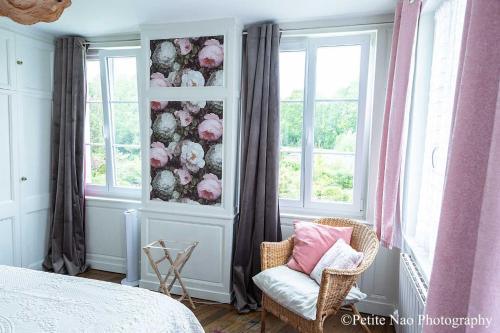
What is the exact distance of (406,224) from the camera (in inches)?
91.6

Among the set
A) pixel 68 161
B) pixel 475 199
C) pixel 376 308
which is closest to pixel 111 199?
pixel 68 161

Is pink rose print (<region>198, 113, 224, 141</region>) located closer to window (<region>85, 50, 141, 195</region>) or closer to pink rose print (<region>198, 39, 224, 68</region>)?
pink rose print (<region>198, 39, 224, 68</region>)

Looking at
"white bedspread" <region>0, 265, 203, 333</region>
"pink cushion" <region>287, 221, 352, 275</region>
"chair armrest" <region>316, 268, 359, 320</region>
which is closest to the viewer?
"white bedspread" <region>0, 265, 203, 333</region>

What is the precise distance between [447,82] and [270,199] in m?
1.59

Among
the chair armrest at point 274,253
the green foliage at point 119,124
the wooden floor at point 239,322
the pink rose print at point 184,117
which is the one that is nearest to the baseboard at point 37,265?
the green foliage at point 119,124

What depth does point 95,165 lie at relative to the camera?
12.0ft

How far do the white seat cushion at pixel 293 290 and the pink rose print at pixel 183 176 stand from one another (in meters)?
1.16

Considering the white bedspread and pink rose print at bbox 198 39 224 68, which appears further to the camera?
pink rose print at bbox 198 39 224 68

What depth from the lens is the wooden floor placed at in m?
2.53

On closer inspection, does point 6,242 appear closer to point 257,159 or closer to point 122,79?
point 122,79

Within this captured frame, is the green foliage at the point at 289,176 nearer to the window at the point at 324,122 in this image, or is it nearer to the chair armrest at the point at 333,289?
the window at the point at 324,122

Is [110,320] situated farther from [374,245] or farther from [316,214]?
[316,214]

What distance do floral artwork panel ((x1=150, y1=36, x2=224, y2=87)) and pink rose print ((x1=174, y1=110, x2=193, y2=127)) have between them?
0.25 metres

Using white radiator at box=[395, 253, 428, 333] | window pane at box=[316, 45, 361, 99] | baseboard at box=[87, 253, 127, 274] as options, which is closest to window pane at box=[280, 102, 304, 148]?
window pane at box=[316, 45, 361, 99]
